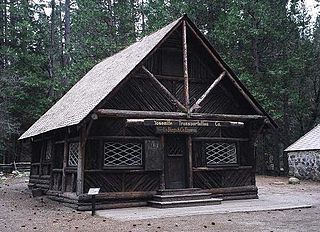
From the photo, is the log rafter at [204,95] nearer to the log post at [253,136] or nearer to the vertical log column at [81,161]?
the log post at [253,136]

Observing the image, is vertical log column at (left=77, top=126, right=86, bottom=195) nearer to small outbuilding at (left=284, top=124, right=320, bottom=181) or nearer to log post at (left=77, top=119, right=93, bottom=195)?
log post at (left=77, top=119, right=93, bottom=195)

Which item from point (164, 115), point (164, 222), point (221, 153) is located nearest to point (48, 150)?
point (164, 115)

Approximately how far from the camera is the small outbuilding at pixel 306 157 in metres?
24.5

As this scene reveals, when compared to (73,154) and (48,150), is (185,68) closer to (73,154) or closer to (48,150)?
(73,154)

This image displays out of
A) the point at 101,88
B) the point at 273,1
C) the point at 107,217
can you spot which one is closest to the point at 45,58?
the point at 273,1

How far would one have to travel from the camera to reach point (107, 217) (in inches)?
445

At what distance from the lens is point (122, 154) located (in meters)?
14.0

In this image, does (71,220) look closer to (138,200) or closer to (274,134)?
(138,200)

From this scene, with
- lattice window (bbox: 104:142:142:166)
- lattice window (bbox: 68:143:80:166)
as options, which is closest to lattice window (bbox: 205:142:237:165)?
lattice window (bbox: 104:142:142:166)

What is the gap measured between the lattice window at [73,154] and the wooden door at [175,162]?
319 centimetres

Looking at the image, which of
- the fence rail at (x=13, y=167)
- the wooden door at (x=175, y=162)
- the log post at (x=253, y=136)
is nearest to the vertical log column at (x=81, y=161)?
the wooden door at (x=175, y=162)

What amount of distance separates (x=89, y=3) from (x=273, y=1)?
1358cm

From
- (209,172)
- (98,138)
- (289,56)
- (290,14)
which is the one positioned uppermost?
(290,14)

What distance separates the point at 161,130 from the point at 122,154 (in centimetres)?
158
